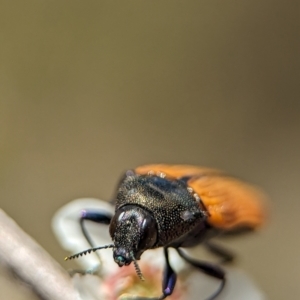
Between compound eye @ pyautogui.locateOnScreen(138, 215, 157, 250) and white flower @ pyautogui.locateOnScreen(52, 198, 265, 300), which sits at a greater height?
compound eye @ pyautogui.locateOnScreen(138, 215, 157, 250)

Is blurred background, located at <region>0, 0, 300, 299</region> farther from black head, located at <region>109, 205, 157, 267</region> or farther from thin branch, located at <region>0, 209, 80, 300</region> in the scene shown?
thin branch, located at <region>0, 209, 80, 300</region>

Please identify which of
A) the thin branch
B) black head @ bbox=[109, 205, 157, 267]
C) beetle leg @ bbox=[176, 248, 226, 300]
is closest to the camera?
the thin branch

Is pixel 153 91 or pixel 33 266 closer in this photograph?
pixel 33 266

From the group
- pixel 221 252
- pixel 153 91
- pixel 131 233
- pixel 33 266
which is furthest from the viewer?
pixel 153 91

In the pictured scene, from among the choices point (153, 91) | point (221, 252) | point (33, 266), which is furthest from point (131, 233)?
point (153, 91)

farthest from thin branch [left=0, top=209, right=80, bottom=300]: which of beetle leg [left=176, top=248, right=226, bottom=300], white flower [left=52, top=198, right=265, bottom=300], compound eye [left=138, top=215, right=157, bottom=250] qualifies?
beetle leg [left=176, top=248, right=226, bottom=300]

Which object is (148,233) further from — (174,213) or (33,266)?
(33,266)

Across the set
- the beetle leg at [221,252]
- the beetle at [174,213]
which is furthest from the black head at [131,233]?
the beetle leg at [221,252]

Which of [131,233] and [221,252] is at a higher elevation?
[131,233]
